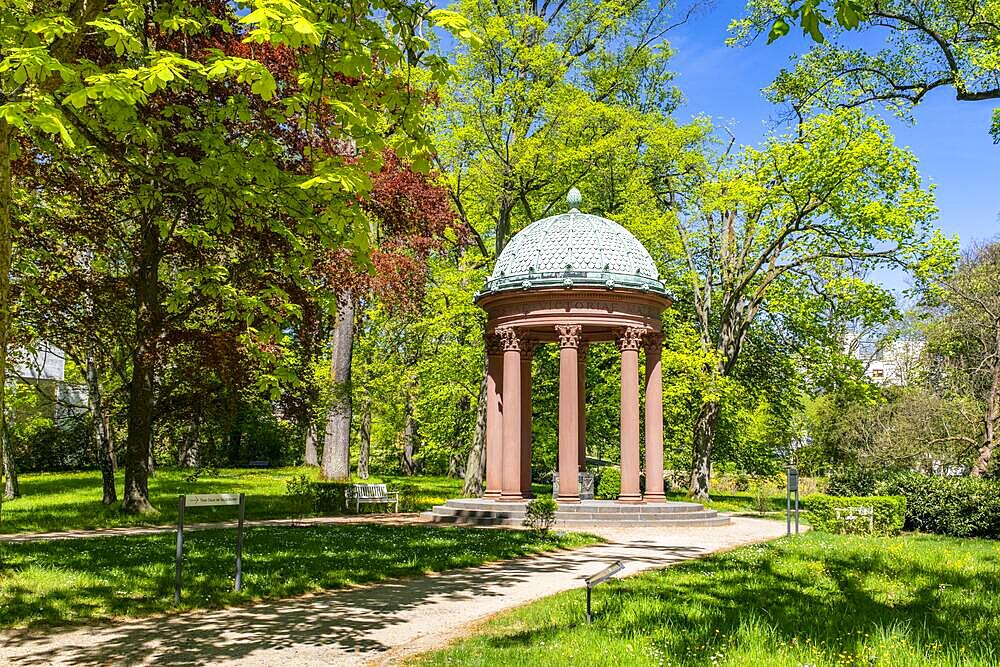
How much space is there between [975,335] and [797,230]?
1033cm

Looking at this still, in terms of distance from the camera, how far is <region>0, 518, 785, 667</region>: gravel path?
745 centimetres

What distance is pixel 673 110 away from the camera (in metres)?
37.3

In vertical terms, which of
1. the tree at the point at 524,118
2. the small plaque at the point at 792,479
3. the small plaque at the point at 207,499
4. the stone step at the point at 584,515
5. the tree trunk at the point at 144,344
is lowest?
the stone step at the point at 584,515

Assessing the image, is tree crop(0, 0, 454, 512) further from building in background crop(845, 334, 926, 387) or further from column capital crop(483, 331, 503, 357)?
building in background crop(845, 334, 926, 387)

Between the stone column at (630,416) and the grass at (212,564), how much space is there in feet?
16.0

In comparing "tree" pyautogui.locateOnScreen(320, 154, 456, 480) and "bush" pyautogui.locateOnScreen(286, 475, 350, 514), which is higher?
"tree" pyautogui.locateOnScreen(320, 154, 456, 480)

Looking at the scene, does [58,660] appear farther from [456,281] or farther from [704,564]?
[456,281]

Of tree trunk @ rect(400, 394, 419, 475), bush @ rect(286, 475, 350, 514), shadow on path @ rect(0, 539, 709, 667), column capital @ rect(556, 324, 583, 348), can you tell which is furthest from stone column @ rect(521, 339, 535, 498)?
tree trunk @ rect(400, 394, 419, 475)

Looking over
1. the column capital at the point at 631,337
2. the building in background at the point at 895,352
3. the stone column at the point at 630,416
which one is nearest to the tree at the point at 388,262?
the column capital at the point at 631,337

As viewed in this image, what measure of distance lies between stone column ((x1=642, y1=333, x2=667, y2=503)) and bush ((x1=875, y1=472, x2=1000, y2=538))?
620 centimetres

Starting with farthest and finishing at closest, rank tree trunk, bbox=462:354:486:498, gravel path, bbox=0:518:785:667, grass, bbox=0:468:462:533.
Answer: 1. tree trunk, bbox=462:354:486:498
2. grass, bbox=0:468:462:533
3. gravel path, bbox=0:518:785:667

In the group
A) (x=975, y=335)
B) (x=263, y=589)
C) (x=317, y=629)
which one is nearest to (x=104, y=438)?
(x=263, y=589)

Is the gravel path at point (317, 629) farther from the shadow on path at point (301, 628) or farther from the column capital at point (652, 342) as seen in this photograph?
the column capital at point (652, 342)

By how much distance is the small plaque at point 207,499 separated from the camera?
10024mm
